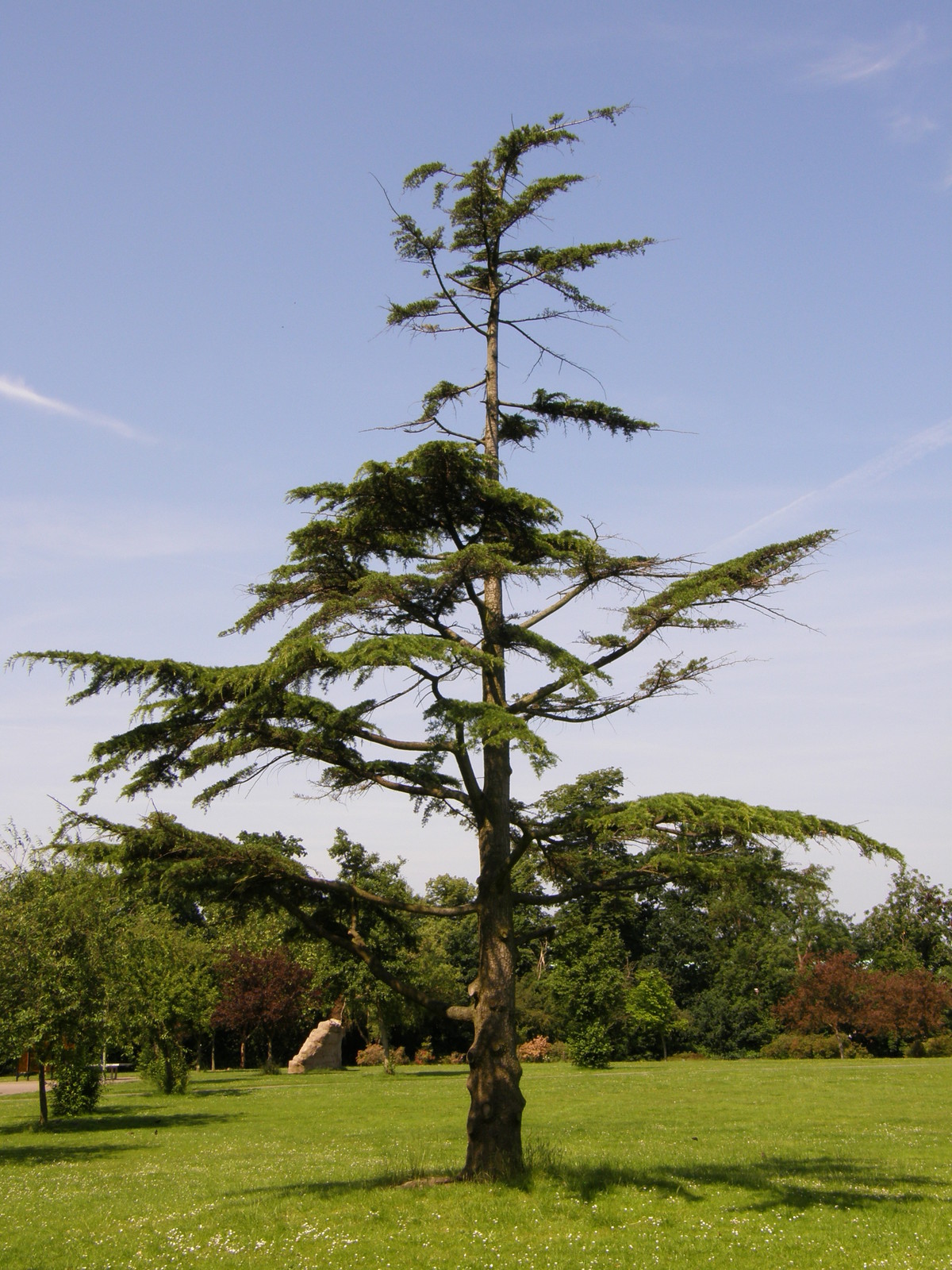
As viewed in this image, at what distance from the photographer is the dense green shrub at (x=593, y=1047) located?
1464 inches

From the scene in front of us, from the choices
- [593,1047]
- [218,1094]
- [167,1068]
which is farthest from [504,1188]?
[593,1047]

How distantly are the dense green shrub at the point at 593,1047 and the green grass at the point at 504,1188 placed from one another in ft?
43.1

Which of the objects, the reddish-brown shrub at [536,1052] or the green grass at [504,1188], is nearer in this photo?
the green grass at [504,1188]

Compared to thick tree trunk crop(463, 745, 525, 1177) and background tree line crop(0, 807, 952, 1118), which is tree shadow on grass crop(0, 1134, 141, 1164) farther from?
thick tree trunk crop(463, 745, 525, 1177)

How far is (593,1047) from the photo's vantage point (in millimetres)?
37188

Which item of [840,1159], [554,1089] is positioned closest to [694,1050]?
[554,1089]

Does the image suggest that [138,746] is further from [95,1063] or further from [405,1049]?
[405,1049]

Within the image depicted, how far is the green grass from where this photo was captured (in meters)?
8.50

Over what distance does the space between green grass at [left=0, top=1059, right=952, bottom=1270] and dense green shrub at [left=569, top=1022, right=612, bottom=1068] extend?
518 inches

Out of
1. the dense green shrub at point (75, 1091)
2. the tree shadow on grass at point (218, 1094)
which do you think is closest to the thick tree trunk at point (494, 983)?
the dense green shrub at point (75, 1091)

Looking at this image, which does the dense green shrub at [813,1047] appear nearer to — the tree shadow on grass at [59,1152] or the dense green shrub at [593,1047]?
the dense green shrub at [593,1047]

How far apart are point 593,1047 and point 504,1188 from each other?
29.5 metres

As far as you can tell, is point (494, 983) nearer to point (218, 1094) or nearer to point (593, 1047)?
point (218, 1094)

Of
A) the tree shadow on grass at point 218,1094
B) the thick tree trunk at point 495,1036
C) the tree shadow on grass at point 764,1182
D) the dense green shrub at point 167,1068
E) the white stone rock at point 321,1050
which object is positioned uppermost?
the thick tree trunk at point 495,1036
